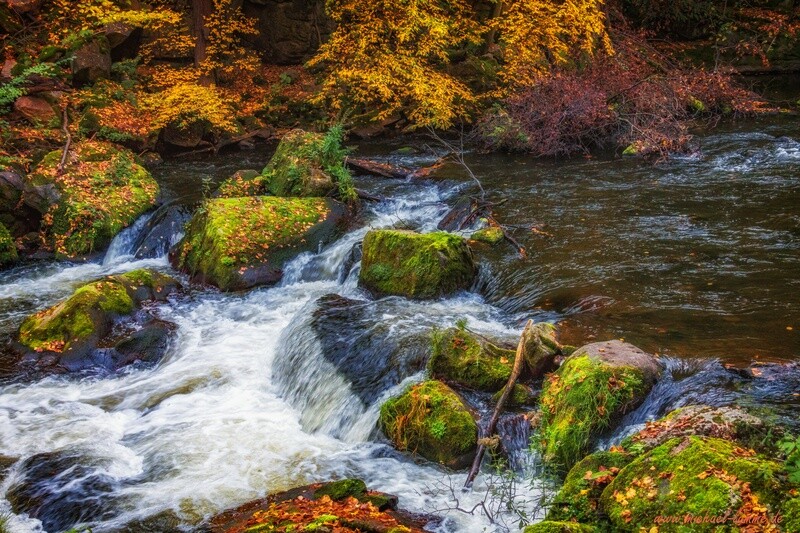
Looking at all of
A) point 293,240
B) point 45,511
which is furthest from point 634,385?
point 293,240

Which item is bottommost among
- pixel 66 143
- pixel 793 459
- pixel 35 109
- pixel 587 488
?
pixel 587 488

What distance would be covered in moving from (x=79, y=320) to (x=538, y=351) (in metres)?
5.94

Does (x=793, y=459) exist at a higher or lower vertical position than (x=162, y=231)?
higher

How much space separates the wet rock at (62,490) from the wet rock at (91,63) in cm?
1246

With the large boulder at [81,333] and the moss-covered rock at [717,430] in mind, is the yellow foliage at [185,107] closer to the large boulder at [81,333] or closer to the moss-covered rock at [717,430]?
the large boulder at [81,333]

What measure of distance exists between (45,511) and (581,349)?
496cm

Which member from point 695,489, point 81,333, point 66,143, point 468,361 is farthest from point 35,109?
point 695,489

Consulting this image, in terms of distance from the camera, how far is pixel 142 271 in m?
10.0

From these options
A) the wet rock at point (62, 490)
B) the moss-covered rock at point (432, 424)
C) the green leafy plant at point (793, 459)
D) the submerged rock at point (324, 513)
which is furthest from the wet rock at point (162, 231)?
the green leafy plant at point (793, 459)

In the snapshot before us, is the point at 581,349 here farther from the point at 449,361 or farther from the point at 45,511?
the point at 45,511

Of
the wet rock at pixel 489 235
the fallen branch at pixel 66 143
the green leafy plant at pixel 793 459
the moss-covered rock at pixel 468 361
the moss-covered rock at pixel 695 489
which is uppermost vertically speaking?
the fallen branch at pixel 66 143

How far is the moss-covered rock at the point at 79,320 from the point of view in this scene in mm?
8344

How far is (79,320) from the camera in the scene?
335 inches

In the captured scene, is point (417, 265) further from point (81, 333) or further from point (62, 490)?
point (62, 490)
